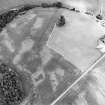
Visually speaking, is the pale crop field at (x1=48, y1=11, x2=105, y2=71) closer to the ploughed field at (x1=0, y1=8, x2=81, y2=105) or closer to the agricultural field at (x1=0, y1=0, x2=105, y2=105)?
the agricultural field at (x1=0, y1=0, x2=105, y2=105)

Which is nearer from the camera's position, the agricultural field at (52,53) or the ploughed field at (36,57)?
the agricultural field at (52,53)

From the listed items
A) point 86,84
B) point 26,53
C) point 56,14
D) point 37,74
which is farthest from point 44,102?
point 56,14

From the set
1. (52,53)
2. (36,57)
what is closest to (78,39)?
(52,53)

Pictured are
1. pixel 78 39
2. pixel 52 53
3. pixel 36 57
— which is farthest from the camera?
pixel 78 39

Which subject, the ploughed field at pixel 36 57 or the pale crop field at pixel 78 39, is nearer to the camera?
the ploughed field at pixel 36 57

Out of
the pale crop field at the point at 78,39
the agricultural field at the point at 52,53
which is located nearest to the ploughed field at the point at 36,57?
the agricultural field at the point at 52,53

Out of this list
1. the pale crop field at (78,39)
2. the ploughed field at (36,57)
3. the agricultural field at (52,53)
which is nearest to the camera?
the agricultural field at (52,53)

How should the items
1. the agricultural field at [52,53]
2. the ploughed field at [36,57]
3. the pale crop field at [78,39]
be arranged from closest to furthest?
the agricultural field at [52,53] → the ploughed field at [36,57] → the pale crop field at [78,39]

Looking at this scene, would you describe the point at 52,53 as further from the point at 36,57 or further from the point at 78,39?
the point at 78,39

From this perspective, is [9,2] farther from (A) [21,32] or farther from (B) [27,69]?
(B) [27,69]

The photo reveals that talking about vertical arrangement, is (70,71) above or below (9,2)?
below

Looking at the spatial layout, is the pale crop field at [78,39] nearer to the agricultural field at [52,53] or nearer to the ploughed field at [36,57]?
the agricultural field at [52,53]
